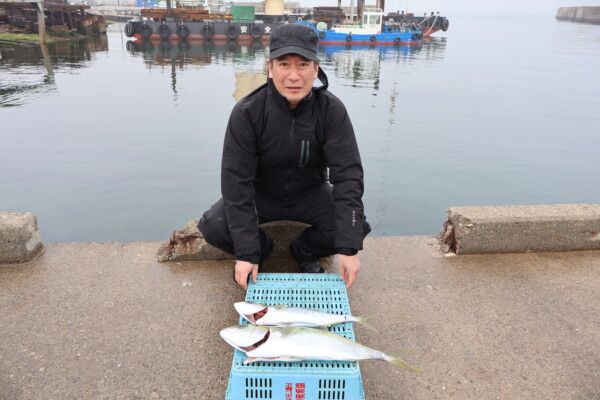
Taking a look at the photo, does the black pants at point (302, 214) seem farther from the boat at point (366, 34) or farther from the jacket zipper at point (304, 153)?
the boat at point (366, 34)

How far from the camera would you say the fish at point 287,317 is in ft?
7.55

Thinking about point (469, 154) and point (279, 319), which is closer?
point (279, 319)

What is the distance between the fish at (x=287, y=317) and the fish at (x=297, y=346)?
108 mm

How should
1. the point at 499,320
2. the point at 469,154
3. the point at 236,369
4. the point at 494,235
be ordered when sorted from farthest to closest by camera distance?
1. the point at 469,154
2. the point at 494,235
3. the point at 499,320
4. the point at 236,369

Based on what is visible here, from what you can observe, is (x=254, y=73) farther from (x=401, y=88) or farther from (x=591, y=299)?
(x=591, y=299)

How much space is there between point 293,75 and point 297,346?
5.04ft

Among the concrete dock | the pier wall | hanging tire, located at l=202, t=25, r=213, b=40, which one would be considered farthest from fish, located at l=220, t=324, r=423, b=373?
the pier wall

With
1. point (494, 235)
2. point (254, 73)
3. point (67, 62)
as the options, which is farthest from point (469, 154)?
point (67, 62)

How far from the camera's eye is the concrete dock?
88.0 inches

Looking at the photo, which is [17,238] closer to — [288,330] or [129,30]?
[288,330]

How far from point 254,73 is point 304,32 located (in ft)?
75.8

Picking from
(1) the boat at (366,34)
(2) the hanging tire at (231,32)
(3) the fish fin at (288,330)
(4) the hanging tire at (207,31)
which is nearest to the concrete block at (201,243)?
(3) the fish fin at (288,330)

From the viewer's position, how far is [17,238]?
3197 mm

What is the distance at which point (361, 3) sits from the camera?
143ft
